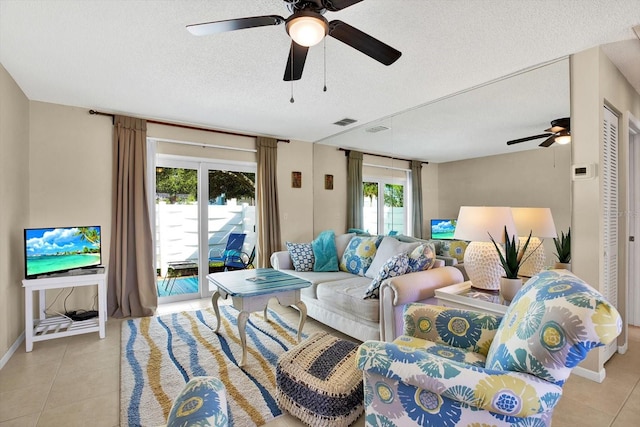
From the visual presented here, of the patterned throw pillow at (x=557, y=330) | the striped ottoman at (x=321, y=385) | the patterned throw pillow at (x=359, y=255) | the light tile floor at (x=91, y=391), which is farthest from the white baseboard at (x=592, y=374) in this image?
the patterned throw pillow at (x=359, y=255)

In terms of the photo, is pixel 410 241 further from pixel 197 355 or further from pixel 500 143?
pixel 197 355

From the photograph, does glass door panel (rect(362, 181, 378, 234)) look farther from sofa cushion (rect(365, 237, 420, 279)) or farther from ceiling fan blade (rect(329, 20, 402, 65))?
ceiling fan blade (rect(329, 20, 402, 65))

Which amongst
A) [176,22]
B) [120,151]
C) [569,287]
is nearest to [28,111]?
[120,151]

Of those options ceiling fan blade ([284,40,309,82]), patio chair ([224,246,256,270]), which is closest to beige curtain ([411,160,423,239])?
ceiling fan blade ([284,40,309,82])

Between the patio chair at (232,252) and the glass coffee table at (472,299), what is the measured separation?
3.08 m

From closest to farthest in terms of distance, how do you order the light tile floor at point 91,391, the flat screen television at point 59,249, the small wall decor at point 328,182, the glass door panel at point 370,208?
the light tile floor at point 91,391
the flat screen television at point 59,249
the glass door panel at point 370,208
the small wall decor at point 328,182

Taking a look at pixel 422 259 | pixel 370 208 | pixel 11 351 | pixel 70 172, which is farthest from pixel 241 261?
pixel 422 259

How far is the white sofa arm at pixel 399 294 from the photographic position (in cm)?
242

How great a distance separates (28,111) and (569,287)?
4725 mm

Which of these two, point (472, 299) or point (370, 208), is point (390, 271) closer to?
point (472, 299)

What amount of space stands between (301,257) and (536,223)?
253 centimetres

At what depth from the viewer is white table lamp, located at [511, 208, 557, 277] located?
232 centimetres

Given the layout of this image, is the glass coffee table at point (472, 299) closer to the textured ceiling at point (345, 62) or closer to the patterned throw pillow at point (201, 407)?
the textured ceiling at point (345, 62)

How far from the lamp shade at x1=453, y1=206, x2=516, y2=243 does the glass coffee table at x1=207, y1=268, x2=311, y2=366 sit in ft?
4.64
